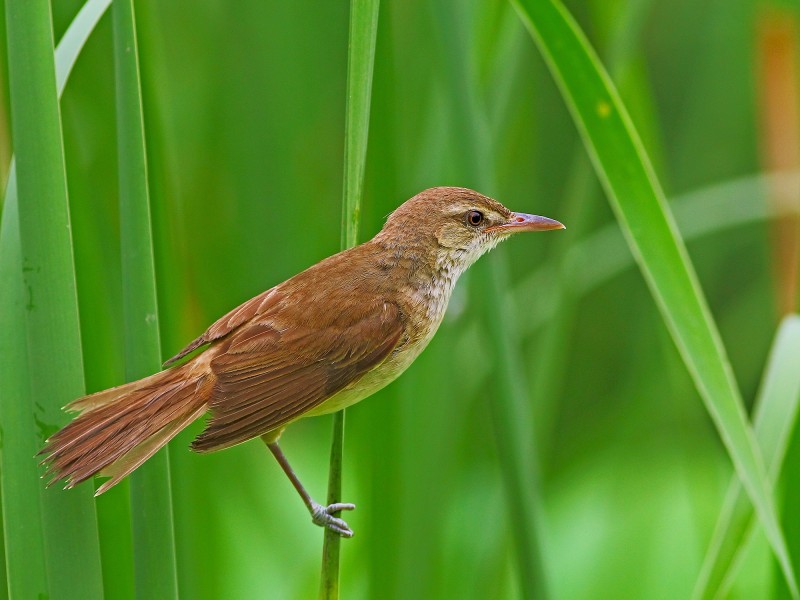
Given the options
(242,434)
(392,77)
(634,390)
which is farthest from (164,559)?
(634,390)

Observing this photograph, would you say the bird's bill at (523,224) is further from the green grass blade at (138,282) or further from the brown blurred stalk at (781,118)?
the brown blurred stalk at (781,118)

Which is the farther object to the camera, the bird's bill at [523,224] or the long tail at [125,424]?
the bird's bill at [523,224]

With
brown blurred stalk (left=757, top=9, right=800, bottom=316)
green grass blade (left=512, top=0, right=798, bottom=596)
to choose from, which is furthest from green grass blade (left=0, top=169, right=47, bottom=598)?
brown blurred stalk (left=757, top=9, right=800, bottom=316)

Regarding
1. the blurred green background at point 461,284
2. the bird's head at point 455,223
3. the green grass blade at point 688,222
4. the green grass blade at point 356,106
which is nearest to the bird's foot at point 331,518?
the green grass blade at point 356,106

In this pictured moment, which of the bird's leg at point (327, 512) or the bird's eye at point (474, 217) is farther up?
the bird's eye at point (474, 217)

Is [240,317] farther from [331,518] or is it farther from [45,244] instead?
[45,244]

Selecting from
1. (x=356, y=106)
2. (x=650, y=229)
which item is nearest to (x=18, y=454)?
(x=356, y=106)
